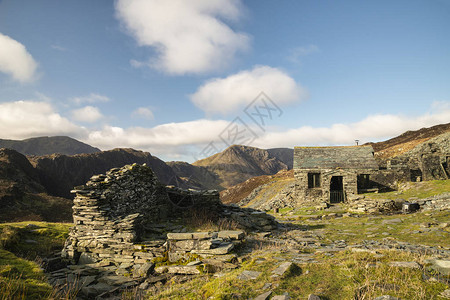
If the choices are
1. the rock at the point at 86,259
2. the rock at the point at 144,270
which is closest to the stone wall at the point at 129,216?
the rock at the point at 86,259

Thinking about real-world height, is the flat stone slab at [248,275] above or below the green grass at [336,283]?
below

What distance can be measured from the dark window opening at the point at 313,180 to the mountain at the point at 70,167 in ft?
70.7

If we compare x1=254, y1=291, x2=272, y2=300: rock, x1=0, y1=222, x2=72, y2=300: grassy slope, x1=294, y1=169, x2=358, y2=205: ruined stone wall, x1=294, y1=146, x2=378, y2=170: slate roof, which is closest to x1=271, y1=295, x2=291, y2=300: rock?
x1=254, y1=291, x2=272, y2=300: rock

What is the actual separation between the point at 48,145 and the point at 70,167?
117 m

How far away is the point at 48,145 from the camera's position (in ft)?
514

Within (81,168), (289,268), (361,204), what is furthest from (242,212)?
(81,168)

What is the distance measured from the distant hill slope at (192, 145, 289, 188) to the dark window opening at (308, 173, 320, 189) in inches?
4172

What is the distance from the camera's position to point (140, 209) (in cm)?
1203

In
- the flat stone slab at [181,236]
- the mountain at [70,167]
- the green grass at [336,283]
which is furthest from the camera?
the mountain at [70,167]

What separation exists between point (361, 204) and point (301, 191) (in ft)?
23.2

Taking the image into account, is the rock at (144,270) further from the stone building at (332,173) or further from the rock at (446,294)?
the stone building at (332,173)

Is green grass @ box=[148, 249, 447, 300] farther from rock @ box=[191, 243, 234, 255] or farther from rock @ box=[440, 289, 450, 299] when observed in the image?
rock @ box=[191, 243, 234, 255]

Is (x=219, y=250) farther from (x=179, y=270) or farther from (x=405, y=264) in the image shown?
(x=405, y=264)

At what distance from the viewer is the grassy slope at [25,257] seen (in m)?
4.58
